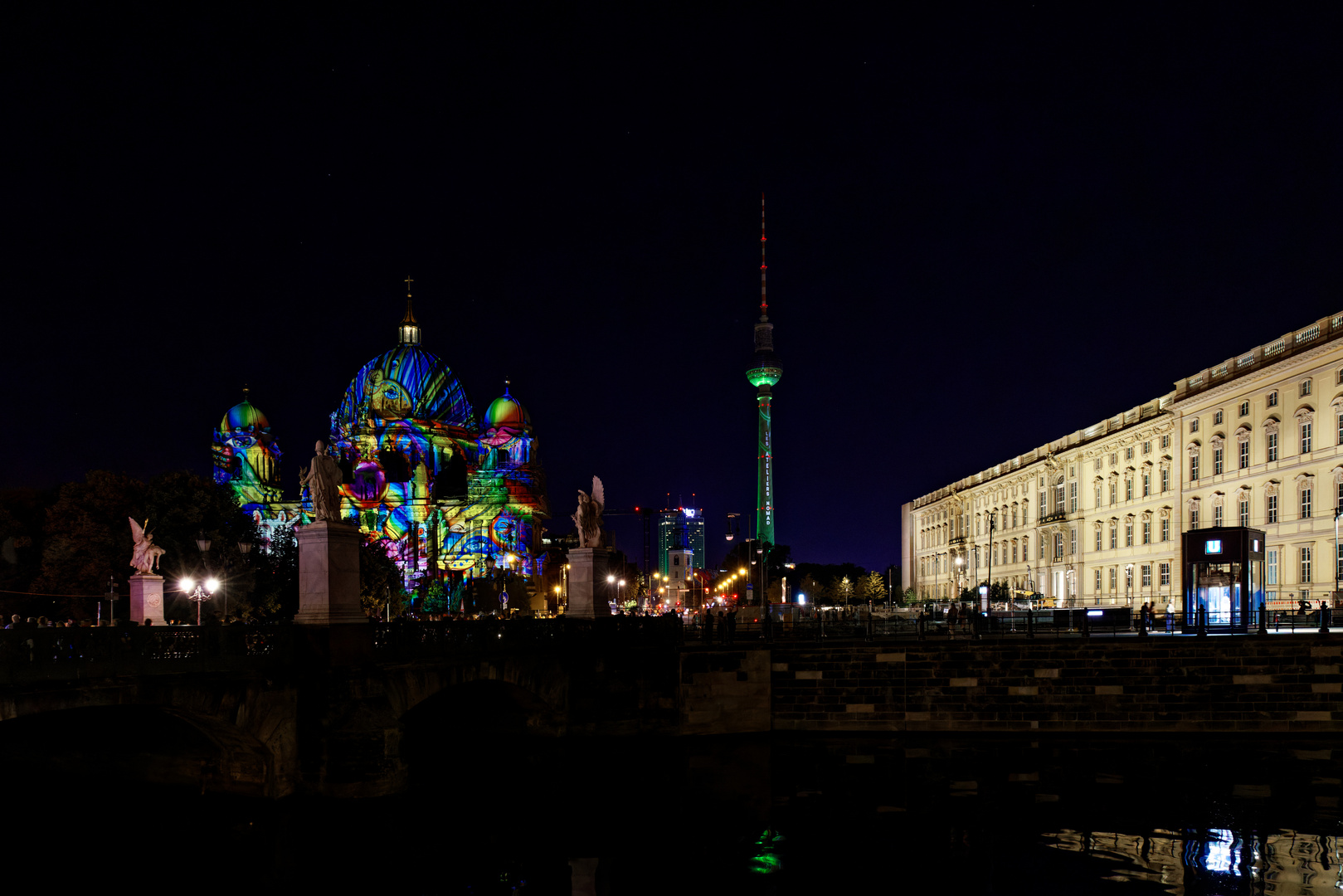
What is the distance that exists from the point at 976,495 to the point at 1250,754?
250ft

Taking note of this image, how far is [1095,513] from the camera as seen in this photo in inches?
3155

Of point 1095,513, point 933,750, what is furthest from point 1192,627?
point 1095,513

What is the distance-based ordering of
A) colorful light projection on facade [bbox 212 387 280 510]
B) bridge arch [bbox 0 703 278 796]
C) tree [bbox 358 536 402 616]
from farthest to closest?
colorful light projection on facade [bbox 212 387 280 510], tree [bbox 358 536 402 616], bridge arch [bbox 0 703 278 796]

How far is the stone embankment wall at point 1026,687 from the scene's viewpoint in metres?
36.6

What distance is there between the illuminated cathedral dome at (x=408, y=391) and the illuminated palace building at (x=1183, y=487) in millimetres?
55133

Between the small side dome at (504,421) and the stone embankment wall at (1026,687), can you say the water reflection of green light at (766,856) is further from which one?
the small side dome at (504,421)

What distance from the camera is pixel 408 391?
115m

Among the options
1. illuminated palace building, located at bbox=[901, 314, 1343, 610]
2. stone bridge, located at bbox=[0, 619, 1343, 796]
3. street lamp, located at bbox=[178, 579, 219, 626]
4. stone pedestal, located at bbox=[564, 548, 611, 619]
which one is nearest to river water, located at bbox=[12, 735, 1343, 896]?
stone bridge, located at bbox=[0, 619, 1343, 796]

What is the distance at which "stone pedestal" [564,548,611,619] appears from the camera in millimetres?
37375

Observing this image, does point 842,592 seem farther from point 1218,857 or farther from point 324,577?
point 324,577

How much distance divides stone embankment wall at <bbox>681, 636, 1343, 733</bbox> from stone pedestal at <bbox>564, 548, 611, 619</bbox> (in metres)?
3.64

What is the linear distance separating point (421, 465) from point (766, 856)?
90.6m

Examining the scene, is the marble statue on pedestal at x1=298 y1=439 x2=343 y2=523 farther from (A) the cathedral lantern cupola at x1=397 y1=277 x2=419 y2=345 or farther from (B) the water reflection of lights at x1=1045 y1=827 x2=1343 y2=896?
(A) the cathedral lantern cupola at x1=397 y1=277 x2=419 y2=345

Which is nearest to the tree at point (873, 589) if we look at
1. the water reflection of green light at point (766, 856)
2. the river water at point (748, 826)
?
the river water at point (748, 826)
